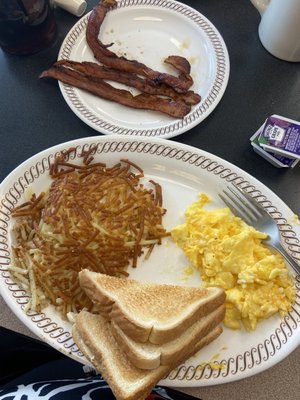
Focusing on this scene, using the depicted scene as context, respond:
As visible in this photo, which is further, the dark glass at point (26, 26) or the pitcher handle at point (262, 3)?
the pitcher handle at point (262, 3)

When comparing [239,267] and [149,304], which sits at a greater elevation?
[239,267]

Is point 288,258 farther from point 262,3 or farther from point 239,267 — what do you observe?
point 262,3

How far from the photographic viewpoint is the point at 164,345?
3.72ft

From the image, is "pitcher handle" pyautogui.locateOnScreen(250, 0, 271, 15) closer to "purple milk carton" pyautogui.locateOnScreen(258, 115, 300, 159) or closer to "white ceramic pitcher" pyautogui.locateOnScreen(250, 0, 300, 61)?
"white ceramic pitcher" pyautogui.locateOnScreen(250, 0, 300, 61)

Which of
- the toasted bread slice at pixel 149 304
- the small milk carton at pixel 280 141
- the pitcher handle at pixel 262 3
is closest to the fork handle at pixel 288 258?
the toasted bread slice at pixel 149 304

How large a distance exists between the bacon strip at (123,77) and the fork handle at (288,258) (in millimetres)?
708

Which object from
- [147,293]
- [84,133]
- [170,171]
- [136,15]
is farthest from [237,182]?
[136,15]

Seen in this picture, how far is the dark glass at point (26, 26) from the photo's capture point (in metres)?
1.53

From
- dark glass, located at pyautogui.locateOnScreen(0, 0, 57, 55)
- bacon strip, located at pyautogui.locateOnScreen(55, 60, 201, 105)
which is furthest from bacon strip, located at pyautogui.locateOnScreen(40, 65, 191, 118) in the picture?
dark glass, located at pyautogui.locateOnScreen(0, 0, 57, 55)

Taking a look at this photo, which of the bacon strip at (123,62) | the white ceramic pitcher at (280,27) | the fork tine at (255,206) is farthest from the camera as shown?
the bacon strip at (123,62)

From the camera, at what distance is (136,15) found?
1823mm

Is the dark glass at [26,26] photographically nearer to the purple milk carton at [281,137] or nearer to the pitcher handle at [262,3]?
the pitcher handle at [262,3]

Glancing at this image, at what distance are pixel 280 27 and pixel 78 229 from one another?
1.14m

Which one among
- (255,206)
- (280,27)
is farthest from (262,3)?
(255,206)
